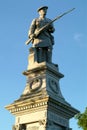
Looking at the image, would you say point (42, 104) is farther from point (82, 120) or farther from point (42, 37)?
point (82, 120)

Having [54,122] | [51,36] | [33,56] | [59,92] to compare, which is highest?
[51,36]

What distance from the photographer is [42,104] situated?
2141 cm

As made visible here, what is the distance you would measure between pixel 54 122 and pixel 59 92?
241cm

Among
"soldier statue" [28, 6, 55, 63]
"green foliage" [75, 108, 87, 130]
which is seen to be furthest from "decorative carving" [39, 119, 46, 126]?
"green foliage" [75, 108, 87, 130]

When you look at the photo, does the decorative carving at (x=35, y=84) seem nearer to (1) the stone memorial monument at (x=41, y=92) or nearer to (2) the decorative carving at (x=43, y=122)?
(1) the stone memorial monument at (x=41, y=92)

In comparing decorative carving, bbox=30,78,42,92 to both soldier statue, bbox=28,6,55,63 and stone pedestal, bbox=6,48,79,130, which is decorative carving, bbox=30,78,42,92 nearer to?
stone pedestal, bbox=6,48,79,130

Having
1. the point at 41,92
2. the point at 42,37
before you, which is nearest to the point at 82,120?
the point at 42,37

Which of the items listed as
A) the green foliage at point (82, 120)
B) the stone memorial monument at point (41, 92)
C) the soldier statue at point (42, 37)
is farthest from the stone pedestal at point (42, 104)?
the green foliage at point (82, 120)

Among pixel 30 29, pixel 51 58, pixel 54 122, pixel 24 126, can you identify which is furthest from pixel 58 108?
pixel 30 29

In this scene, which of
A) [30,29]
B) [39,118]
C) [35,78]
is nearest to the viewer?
[39,118]

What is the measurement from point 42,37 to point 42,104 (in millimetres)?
5080

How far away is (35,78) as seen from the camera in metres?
23.3

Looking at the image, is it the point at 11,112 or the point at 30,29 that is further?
the point at 30,29

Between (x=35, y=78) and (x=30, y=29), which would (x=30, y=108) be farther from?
(x=30, y=29)
